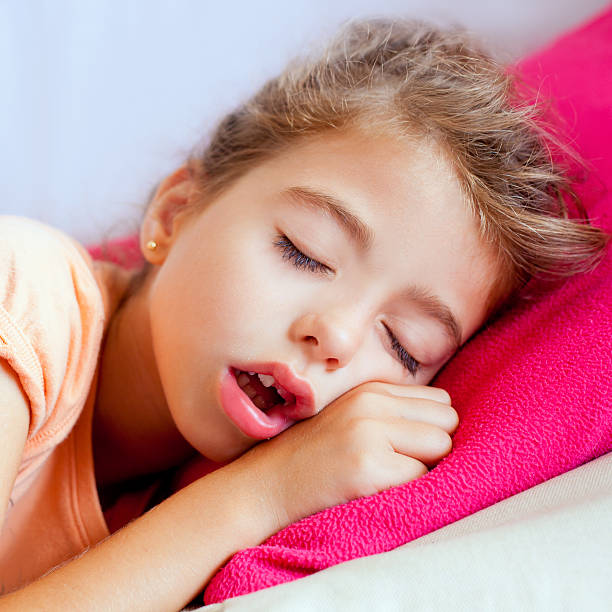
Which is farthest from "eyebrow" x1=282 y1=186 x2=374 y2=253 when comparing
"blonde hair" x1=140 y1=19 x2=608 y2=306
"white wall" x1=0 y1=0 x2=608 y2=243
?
"white wall" x1=0 y1=0 x2=608 y2=243

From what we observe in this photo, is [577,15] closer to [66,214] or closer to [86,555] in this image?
[66,214]

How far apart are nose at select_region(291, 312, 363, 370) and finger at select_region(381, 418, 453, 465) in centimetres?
8

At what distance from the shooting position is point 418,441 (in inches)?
32.1

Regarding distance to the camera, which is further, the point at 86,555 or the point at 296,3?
the point at 296,3

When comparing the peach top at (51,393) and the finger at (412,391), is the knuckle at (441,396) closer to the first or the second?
the finger at (412,391)

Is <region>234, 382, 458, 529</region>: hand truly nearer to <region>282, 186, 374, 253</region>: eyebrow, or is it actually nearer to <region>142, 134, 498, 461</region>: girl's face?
<region>142, 134, 498, 461</region>: girl's face

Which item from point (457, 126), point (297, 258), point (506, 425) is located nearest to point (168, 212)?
point (297, 258)

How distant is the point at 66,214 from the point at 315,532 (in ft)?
3.75

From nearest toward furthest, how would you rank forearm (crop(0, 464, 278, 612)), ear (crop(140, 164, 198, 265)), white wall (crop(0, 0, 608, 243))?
1. forearm (crop(0, 464, 278, 612))
2. ear (crop(140, 164, 198, 265))
3. white wall (crop(0, 0, 608, 243))

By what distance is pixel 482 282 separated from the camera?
94cm

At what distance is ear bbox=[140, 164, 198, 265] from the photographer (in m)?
1.04

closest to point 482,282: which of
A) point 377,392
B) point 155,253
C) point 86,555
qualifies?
point 377,392

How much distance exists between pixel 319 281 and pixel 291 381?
0.36ft

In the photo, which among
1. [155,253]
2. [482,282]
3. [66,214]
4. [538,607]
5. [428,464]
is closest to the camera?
[538,607]
